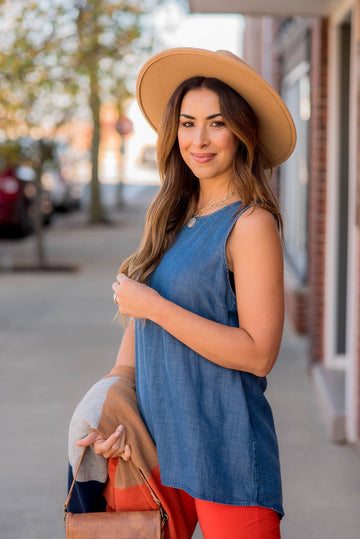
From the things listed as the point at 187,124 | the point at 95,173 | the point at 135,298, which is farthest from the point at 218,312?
the point at 95,173

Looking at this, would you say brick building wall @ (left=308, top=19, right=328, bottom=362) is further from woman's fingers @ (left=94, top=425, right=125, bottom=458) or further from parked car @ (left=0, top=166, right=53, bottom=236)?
parked car @ (left=0, top=166, right=53, bottom=236)

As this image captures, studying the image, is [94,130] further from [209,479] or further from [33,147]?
[209,479]

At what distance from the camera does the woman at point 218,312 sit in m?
1.84

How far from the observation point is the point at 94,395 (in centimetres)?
205

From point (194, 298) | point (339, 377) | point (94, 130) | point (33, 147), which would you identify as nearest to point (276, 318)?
point (194, 298)

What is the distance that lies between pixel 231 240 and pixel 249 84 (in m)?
0.40

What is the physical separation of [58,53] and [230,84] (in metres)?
8.86

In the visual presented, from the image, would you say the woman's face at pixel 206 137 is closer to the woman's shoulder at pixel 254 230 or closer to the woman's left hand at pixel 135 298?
the woman's shoulder at pixel 254 230

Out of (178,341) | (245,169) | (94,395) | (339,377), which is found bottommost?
(339,377)

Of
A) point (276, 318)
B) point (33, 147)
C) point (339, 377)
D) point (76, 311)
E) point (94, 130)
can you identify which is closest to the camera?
point (276, 318)

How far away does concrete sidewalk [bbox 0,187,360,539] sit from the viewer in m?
3.78

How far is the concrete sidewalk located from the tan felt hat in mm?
2168

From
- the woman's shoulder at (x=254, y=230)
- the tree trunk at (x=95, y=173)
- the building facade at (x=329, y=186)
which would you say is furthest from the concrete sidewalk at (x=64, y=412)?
the tree trunk at (x=95, y=173)

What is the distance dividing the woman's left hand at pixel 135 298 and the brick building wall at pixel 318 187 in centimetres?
398
